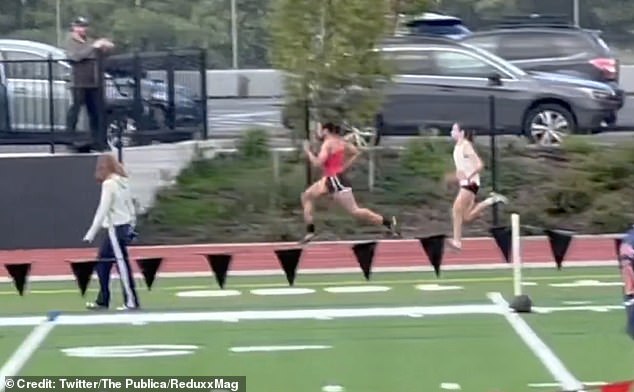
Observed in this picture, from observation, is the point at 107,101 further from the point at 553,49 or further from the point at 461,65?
the point at 553,49

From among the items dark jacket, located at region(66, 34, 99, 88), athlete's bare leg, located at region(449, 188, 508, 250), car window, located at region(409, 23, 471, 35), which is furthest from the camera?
car window, located at region(409, 23, 471, 35)

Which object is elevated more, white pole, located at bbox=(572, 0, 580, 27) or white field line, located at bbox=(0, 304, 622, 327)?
white pole, located at bbox=(572, 0, 580, 27)

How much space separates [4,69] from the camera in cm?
2300

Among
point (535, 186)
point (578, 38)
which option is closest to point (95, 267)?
point (535, 186)

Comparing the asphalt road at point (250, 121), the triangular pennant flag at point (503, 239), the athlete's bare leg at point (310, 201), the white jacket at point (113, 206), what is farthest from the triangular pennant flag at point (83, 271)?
the asphalt road at point (250, 121)

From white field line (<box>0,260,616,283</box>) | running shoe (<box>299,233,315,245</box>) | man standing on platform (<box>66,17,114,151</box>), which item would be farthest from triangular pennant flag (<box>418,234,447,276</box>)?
man standing on platform (<box>66,17,114,151</box>)

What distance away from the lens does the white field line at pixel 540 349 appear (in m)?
11.4

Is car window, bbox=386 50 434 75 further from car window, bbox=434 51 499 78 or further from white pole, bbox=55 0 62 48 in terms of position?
white pole, bbox=55 0 62 48

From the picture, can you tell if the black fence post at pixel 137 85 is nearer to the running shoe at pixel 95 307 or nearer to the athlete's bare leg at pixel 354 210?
the athlete's bare leg at pixel 354 210

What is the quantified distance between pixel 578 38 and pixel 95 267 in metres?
16.7

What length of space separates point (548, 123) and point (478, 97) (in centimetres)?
118

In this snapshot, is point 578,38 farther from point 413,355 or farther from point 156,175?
point 413,355

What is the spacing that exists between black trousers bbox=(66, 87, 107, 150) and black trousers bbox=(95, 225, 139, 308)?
7008mm

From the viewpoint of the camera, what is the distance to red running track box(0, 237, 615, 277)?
1967cm
